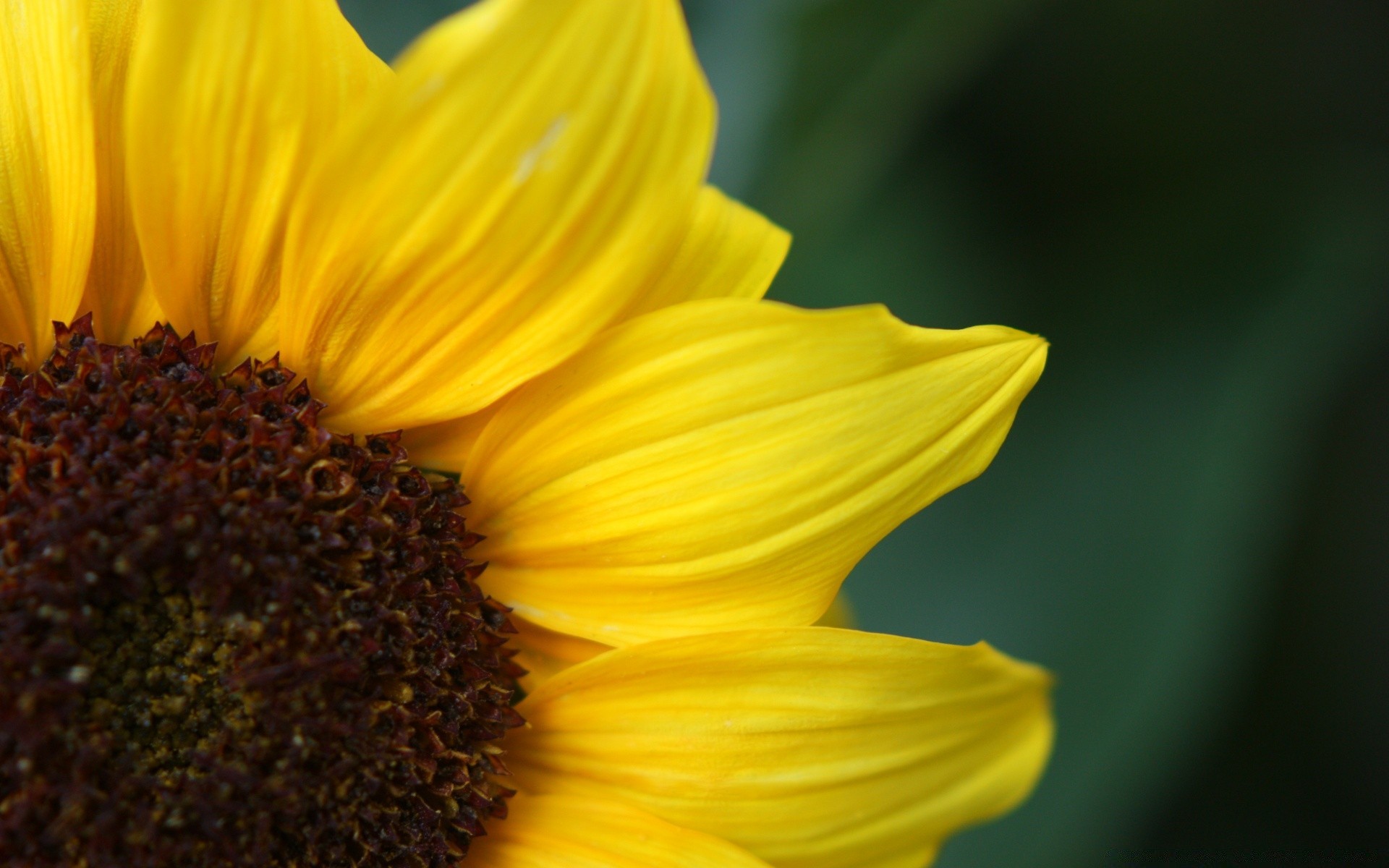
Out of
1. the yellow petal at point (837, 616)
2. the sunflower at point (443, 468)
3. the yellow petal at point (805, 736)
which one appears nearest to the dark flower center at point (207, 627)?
the sunflower at point (443, 468)

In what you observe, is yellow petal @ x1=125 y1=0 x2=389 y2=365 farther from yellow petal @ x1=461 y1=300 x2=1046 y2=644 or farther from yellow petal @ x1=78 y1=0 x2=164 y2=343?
yellow petal @ x1=461 y1=300 x2=1046 y2=644

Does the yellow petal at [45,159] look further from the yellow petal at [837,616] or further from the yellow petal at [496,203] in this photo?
the yellow petal at [837,616]

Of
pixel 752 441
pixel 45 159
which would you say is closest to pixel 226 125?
pixel 45 159

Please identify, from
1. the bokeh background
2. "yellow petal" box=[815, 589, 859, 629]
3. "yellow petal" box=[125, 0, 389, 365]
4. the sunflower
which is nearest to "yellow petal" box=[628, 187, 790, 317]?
the sunflower

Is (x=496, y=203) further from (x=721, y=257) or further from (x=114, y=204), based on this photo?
(x=114, y=204)

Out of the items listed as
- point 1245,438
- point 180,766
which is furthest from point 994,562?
point 180,766

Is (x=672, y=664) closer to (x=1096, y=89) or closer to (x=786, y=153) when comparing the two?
(x=786, y=153)
